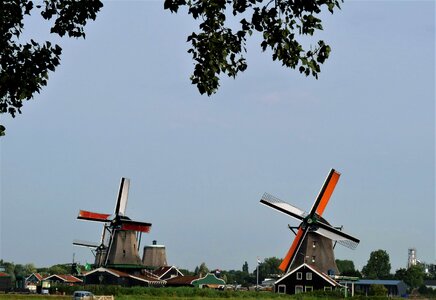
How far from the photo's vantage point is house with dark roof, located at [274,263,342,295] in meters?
84.6

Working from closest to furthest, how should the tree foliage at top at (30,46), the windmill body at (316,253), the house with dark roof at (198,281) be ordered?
the tree foliage at top at (30,46) → the windmill body at (316,253) → the house with dark roof at (198,281)

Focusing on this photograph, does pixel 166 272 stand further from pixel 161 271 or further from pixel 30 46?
pixel 30 46

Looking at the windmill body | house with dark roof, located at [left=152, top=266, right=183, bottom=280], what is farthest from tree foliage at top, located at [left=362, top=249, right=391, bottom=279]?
the windmill body

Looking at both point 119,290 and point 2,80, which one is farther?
point 119,290

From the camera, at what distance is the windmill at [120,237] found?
10025 cm

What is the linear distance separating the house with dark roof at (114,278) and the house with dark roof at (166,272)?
14120 mm

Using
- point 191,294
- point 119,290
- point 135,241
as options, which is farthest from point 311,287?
point 135,241

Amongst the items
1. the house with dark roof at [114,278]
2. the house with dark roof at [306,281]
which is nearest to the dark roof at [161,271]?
the house with dark roof at [114,278]

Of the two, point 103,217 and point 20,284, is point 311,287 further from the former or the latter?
point 20,284

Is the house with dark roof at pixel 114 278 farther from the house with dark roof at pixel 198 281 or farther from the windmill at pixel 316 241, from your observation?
the windmill at pixel 316 241

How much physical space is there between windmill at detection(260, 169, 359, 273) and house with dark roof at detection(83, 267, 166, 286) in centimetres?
2108

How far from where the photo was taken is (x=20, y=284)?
134m

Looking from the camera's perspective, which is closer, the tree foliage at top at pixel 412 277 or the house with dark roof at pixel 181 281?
the house with dark roof at pixel 181 281

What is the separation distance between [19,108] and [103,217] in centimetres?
9074
